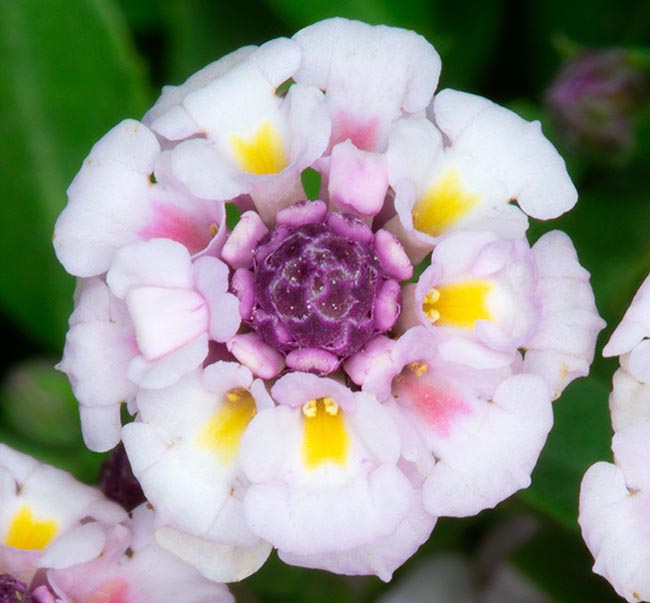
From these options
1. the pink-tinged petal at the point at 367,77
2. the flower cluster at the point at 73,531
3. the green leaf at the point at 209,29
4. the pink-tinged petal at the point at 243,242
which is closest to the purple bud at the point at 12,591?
the flower cluster at the point at 73,531

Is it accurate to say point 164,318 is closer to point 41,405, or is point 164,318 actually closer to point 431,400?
point 431,400

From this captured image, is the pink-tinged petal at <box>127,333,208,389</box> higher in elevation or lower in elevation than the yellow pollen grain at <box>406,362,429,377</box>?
higher

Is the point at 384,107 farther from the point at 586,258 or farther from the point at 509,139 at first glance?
the point at 586,258

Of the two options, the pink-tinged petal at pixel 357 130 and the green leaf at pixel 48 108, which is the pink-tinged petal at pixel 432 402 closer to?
the pink-tinged petal at pixel 357 130

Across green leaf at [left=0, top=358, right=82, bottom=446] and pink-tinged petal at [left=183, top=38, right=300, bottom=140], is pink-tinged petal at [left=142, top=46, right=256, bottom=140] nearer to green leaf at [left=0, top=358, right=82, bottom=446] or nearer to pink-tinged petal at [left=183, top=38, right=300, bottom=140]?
pink-tinged petal at [left=183, top=38, right=300, bottom=140]

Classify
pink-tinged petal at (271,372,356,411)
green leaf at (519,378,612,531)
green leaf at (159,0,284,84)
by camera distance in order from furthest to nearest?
green leaf at (159,0,284,84) → green leaf at (519,378,612,531) → pink-tinged petal at (271,372,356,411)

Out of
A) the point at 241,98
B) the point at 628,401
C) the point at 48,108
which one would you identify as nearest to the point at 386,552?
the point at 628,401

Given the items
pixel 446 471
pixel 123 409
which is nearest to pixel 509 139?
pixel 446 471

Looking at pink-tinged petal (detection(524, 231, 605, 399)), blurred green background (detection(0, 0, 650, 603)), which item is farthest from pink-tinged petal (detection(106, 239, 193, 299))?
blurred green background (detection(0, 0, 650, 603))
